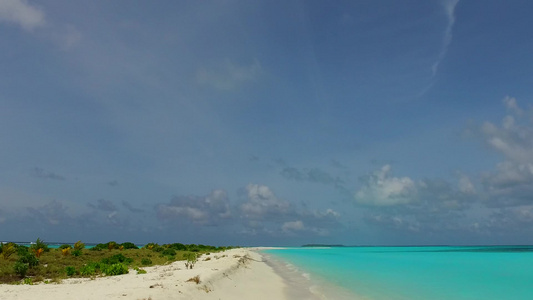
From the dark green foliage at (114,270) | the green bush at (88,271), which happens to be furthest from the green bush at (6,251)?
the dark green foliage at (114,270)

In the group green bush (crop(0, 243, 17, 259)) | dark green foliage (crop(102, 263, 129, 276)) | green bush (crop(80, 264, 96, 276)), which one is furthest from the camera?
green bush (crop(0, 243, 17, 259))

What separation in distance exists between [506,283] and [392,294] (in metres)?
13.5

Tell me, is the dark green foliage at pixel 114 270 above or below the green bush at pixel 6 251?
below

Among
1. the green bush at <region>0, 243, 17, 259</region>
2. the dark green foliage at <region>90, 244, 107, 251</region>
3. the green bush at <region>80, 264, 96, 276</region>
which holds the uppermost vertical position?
the dark green foliage at <region>90, 244, 107, 251</region>

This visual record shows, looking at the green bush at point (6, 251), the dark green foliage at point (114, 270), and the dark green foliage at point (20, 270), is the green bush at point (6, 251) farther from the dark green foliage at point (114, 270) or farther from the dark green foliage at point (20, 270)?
the dark green foliage at point (114, 270)

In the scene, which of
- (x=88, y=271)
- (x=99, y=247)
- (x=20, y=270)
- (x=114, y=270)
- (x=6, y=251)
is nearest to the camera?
(x=20, y=270)

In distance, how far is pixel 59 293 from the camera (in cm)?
1312

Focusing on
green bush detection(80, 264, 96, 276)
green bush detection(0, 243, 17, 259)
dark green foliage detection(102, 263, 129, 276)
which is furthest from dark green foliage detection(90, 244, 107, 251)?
dark green foliage detection(102, 263, 129, 276)

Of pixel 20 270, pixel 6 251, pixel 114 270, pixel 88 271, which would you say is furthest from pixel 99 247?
pixel 114 270

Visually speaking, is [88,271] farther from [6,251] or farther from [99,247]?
[99,247]

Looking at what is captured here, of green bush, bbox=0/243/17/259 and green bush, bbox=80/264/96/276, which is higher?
green bush, bbox=0/243/17/259

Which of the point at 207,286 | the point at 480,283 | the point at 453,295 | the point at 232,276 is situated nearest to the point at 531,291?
the point at 480,283

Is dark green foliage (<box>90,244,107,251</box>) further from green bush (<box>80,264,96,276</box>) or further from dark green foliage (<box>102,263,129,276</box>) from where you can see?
dark green foliage (<box>102,263,129,276</box>)

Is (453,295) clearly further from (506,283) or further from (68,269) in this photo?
(68,269)
